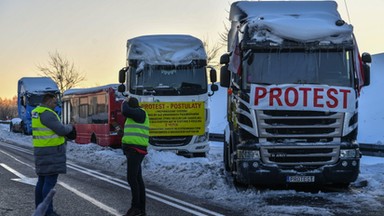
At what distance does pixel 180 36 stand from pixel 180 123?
2703 millimetres

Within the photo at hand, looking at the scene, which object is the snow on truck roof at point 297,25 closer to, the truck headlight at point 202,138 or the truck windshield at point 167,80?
the truck windshield at point 167,80

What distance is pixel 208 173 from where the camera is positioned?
36.3 ft

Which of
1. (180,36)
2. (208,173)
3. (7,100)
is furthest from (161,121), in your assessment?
(7,100)

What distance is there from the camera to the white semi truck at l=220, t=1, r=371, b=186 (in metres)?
9.00

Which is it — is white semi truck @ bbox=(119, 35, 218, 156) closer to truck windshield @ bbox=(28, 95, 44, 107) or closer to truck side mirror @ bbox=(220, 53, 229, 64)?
truck side mirror @ bbox=(220, 53, 229, 64)

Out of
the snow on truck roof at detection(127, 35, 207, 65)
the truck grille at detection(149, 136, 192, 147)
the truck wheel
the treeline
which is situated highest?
the snow on truck roof at detection(127, 35, 207, 65)

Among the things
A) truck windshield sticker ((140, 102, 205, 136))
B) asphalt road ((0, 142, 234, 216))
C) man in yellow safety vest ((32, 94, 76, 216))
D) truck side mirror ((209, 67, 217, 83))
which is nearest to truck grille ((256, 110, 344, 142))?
asphalt road ((0, 142, 234, 216))

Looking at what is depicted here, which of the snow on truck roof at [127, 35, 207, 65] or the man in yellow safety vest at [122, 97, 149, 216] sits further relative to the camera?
the snow on truck roof at [127, 35, 207, 65]

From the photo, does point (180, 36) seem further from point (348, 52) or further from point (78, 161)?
point (348, 52)

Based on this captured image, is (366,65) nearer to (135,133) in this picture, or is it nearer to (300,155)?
(300,155)

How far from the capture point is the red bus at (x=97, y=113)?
20359 mm

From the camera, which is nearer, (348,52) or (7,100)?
(348,52)

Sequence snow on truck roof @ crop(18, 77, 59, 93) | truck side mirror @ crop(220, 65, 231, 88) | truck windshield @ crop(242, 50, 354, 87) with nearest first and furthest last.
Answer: truck windshield @ crop(242, 50, 354, 87), truck side mirror @ crop(220, 65, 231, 88), snow on truck roof @ crop(18, 77, 59, 93)

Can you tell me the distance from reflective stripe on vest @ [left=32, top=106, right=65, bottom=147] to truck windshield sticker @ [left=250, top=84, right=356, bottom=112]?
3.73 m
